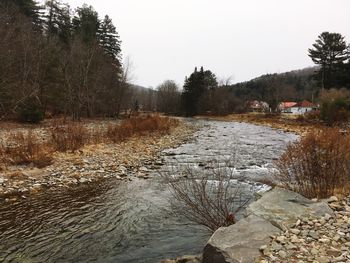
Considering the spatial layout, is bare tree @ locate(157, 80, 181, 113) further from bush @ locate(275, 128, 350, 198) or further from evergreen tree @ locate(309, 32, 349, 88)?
bush @ locate(275, 128, 350, 198)


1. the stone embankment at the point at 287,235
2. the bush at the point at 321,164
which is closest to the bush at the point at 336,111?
the bush at the point at 321,164

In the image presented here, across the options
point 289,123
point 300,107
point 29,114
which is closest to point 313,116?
point 289,123

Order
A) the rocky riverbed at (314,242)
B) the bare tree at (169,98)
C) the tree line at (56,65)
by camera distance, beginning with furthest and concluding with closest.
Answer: the bare tree at (169,98) → the tree line at (56,65) → the rocky riverbed at (314,242)

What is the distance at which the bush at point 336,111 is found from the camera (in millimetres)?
35562

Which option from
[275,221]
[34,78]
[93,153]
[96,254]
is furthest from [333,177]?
[34,78]

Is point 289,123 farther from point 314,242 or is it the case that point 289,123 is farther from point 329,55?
point 314,242

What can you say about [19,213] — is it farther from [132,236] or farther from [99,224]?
[132,236]

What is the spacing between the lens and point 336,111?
3619 centimetres

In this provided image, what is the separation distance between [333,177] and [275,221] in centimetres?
267

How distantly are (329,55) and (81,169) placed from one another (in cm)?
5219

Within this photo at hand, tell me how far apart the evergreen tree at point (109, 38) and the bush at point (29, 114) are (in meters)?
28.7

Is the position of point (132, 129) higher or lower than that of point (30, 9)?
lower

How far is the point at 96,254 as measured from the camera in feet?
21.8

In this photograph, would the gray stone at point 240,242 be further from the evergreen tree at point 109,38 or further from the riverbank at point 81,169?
the evergreen tree at point 109,38
